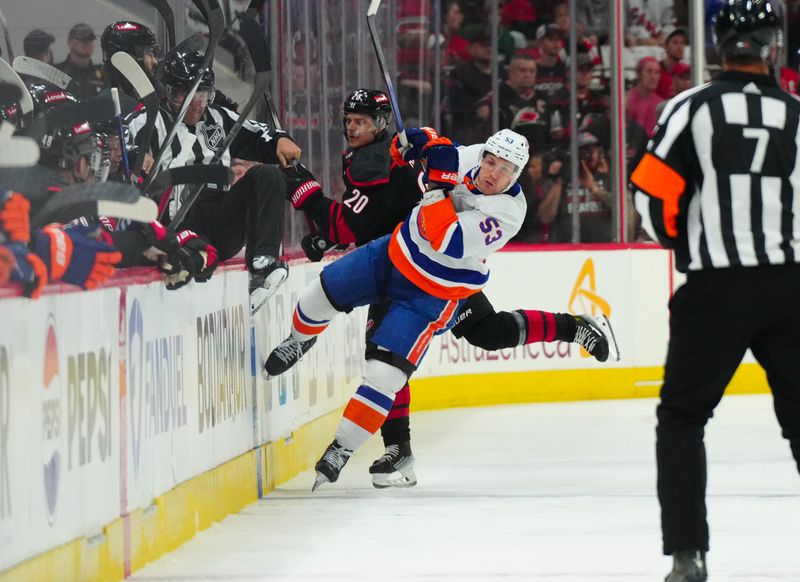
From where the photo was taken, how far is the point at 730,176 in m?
2.76

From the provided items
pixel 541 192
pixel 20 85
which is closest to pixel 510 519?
pixel 20 85

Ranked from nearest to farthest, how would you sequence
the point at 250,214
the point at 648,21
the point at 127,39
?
the point at 127,39 < the point at 250,214 < the point at 648,21

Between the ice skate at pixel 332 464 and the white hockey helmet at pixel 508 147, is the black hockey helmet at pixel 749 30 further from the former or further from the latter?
the ice skate at pixel 332 464

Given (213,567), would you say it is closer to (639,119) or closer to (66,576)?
(66,576)

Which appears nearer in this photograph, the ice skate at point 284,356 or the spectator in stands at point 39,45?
the spectator in stands at point 39,45

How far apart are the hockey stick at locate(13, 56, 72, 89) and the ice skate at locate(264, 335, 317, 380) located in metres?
1.33

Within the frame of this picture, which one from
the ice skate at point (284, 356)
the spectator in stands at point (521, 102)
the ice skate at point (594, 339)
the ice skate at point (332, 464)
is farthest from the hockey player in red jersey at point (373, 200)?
the spectator in stands at point (521, 102)

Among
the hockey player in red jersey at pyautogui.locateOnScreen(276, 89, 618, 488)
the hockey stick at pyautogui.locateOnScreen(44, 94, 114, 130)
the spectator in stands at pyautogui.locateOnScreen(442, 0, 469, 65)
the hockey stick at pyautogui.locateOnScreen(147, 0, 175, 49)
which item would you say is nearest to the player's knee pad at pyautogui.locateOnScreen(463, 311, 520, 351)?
the hockey player in red jersey at pyautogui.locateOnScreen(276, 89, 618, 488)

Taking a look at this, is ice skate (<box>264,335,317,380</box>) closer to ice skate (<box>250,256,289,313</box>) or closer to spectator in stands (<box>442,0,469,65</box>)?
ice skate (<box>250,256,289,313</box>)

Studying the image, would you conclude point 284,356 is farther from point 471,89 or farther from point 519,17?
point 519,17

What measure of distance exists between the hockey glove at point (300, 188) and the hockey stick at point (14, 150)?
2036 millimetres

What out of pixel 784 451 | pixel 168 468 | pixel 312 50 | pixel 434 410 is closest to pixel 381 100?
pixel 312 50

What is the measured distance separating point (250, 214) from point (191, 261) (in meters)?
0.79

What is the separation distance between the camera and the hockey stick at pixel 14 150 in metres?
2.55
